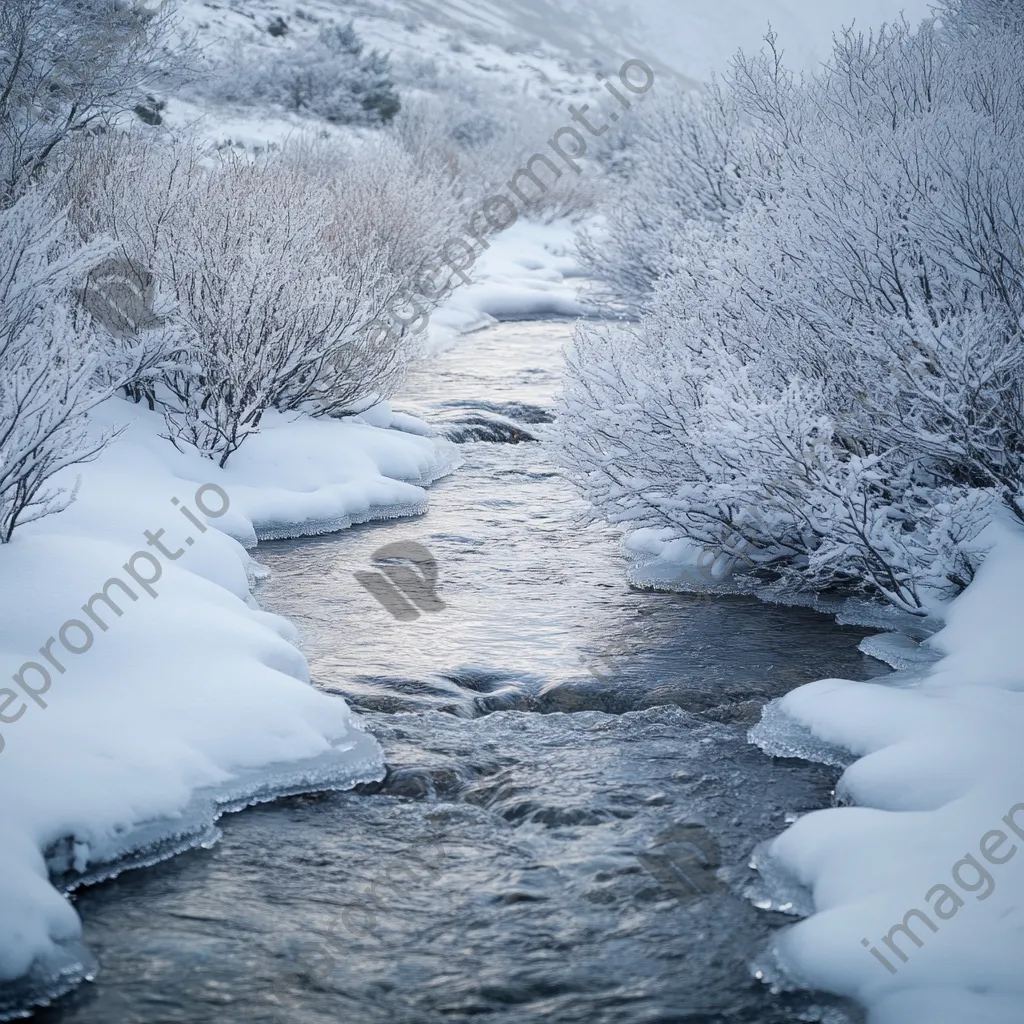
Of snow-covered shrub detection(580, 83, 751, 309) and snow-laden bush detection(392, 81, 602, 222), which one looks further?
snow-laden bush detection(392, 81, 602, 222)

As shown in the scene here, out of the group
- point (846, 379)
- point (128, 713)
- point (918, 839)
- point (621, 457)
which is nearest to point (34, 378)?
point (128, 713)

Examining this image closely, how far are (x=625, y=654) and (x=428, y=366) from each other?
8.15 m

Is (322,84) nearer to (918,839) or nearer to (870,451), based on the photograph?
(870,451)

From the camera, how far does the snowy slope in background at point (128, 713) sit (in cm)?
351

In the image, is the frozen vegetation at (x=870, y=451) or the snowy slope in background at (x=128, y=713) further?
the frozen vegetation at (x=870, y=451)

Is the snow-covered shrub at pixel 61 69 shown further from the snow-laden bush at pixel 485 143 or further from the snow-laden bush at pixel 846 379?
the snow-laden bush at pixel 485 143

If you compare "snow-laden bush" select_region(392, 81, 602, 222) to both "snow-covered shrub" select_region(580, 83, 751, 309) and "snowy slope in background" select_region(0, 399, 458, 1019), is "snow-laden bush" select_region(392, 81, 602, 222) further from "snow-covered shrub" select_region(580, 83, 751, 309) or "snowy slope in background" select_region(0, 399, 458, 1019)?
"snowy slope in background" select_region(0, 399, 458, 1019)

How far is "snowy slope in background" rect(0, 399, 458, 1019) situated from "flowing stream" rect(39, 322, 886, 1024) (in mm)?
128

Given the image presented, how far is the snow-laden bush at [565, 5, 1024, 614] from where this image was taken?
5.79m

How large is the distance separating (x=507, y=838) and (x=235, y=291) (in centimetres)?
527

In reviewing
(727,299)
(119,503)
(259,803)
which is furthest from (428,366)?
(259,803)

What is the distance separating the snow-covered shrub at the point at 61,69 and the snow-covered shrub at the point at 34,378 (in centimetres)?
254

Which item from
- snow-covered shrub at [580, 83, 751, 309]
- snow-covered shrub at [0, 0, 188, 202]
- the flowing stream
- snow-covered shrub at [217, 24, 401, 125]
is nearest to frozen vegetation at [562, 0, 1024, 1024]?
the flowing stream

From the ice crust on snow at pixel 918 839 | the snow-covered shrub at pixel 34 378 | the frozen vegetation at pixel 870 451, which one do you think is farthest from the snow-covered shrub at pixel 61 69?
the ice crust on snow at pixel 918 839
